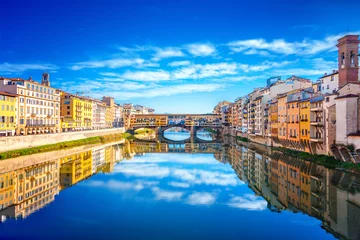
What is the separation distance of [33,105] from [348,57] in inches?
1401

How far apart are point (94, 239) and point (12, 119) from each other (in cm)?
2930

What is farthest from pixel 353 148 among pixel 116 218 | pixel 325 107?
pixel 116 218

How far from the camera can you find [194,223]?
12.1 m

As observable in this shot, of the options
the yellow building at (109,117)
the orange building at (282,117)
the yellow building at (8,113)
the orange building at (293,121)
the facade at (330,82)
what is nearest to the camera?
the orange building at (293,121)

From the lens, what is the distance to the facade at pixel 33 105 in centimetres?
3656

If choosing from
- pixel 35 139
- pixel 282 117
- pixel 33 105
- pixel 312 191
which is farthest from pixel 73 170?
pixel 282 117

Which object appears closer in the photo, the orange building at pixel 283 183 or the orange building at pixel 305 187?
the orange building at pixel 305 187

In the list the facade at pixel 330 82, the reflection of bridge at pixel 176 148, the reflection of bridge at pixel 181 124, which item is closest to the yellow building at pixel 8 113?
the reflection of bridge at pixel 176 148

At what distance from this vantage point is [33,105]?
40062 mm

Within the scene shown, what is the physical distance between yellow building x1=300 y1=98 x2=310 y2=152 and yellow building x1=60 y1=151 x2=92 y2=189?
19141 millimetres

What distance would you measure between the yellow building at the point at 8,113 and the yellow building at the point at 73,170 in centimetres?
772

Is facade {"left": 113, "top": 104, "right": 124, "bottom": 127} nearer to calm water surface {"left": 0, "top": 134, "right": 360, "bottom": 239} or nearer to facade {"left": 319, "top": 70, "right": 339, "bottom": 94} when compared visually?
facade {"left": 319, "top": 70, "right": 339, "bottom": 94}

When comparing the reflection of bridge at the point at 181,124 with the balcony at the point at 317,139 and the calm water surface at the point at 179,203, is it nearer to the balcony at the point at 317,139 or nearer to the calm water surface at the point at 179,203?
the balcony at the point at 317,139

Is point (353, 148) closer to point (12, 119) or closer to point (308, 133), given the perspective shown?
point (308, 133)
